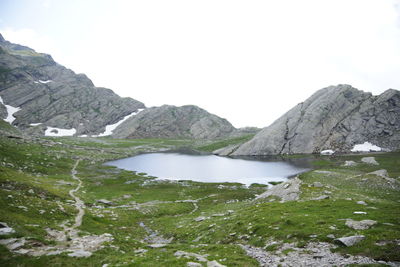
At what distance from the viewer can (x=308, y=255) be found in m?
16.8

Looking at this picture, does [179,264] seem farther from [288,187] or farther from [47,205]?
[288,187]

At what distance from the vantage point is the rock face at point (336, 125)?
160 metres

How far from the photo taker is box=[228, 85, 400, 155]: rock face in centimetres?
15975

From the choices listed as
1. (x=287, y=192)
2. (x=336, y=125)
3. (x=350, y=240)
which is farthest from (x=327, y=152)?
(x=350, y=240)

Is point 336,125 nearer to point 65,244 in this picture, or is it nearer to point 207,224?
point 207,224

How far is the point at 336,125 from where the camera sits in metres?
169

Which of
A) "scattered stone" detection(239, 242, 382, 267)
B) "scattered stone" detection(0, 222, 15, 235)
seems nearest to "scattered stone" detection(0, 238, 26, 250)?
"scattered stone" detection(0, 222, 15, 235)

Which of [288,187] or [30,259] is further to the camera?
[288,187]

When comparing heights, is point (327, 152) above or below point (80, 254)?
above

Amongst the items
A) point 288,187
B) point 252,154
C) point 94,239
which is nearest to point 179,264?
point 94,239

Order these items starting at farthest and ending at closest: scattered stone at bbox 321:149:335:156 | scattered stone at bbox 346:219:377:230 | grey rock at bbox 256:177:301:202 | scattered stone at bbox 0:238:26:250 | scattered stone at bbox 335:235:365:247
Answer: scattered stone at bbox 321:149:335:156
grey rock at bbox 256:177:301:202
scattered stone at bbox 346:219:377:230
scattered stone at bbox 0:238:26:250
scattered stone at bbox 335:235:365:247

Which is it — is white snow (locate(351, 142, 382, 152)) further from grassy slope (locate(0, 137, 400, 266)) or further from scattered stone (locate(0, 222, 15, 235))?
scattered stone (locate(0, 222, 15, 235))

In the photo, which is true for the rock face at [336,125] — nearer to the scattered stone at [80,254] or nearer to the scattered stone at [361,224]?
the scattered stone at [361,224]

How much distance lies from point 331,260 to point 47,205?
118ft
